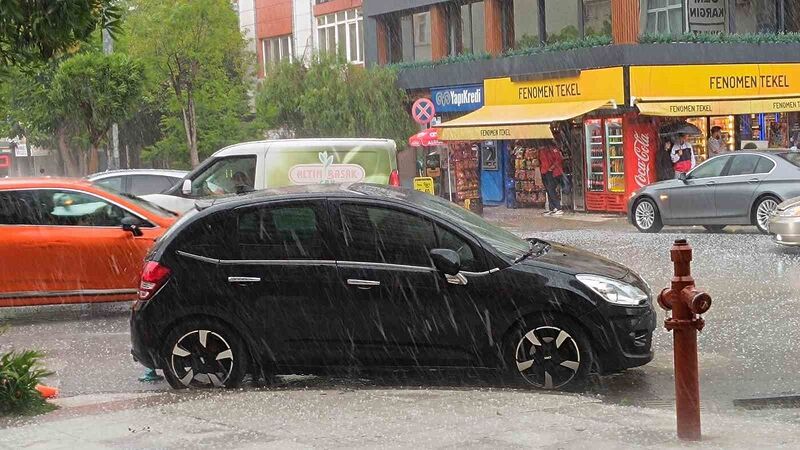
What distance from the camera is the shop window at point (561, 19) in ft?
107

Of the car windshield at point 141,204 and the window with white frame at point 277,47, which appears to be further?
the window with white frame at point 277,47

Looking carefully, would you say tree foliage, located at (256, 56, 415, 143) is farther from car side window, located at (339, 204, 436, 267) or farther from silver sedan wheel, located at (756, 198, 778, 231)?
car side window, located at (339, 204, 436, 267)

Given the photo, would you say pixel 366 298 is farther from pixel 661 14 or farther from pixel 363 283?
pixel 661 14

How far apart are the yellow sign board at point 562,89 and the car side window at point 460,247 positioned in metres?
20.5

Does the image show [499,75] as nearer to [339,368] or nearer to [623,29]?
[623,29]

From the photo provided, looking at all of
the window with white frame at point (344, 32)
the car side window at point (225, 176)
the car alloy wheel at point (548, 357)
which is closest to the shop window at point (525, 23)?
the window with white frame at point (344, 32)

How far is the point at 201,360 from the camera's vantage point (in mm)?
9141

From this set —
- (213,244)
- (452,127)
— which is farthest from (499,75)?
(213,244)

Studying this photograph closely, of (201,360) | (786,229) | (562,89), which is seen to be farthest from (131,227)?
(562,89)

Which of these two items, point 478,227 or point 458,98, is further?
point 458,98

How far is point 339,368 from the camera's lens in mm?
9055

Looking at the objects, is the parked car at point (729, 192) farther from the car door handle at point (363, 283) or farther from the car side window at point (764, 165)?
the car door handle at point (363, 283)

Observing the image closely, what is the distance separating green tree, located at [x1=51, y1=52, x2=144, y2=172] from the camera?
30.7 m

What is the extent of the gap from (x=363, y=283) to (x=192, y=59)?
33.9 metres
